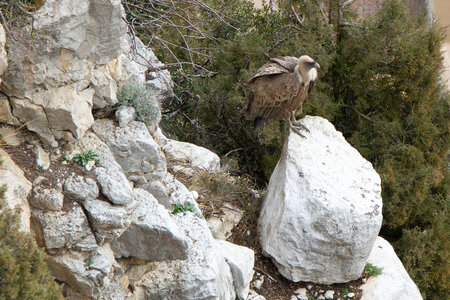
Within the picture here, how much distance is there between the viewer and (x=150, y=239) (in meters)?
4.55

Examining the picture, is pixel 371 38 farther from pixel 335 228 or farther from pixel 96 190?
pixel 96 190

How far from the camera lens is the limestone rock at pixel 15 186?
364cm

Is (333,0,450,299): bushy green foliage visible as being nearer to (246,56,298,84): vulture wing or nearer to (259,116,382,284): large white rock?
(246,56,298,84): vulture wing

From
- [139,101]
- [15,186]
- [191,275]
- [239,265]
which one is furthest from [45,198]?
[239,265]

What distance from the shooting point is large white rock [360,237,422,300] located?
6.28 m

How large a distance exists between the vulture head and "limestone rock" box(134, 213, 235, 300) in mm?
2618

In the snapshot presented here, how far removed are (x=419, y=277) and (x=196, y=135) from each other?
4.53 metres

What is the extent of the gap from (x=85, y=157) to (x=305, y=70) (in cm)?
337

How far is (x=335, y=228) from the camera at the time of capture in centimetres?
584

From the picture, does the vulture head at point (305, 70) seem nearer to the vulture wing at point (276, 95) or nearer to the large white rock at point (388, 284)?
the vulture wing at point (276, 95)

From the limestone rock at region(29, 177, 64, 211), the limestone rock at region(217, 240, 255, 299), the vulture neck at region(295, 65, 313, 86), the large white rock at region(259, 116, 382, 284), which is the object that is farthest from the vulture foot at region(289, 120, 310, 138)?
the limestone rock at region(29, 177, 64, 211)

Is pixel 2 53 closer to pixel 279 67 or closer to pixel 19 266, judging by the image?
pixel 19 266

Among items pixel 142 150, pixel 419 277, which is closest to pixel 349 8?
pixel 419 277

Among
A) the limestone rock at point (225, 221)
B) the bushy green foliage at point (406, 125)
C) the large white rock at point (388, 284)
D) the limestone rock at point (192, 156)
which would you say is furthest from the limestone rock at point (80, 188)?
the bushy green foliage at point (406, 125)
